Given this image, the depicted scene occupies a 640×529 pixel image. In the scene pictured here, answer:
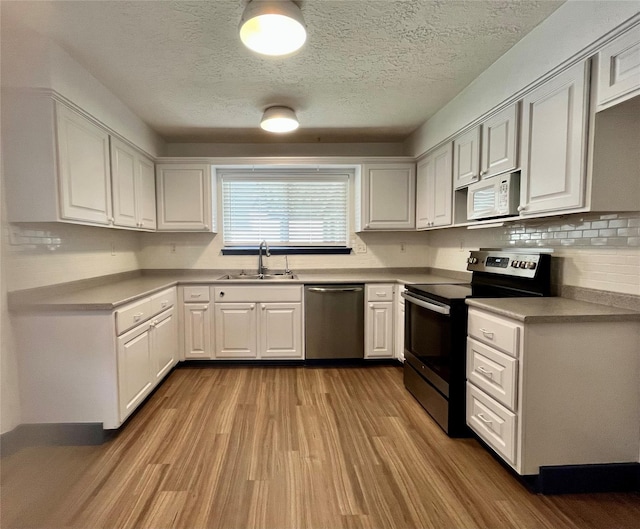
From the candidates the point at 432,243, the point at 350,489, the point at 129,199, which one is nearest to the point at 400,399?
the point at 350,489

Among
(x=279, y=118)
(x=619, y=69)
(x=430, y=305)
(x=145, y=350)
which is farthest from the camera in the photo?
(x=279, y=118)

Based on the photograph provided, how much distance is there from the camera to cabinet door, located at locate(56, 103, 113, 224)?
1.82 m

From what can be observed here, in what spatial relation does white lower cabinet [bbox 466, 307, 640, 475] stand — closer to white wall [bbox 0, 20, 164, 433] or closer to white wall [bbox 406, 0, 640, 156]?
white wall [bbox 406, 0, 640, 156]

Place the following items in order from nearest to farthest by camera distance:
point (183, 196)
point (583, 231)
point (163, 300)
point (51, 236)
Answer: point (51, 236) → point (583, 231) → point (163, 300) → point (183, 196)

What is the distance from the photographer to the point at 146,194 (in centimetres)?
307

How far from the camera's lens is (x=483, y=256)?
96.3 inches

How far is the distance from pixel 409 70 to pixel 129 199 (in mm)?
2323

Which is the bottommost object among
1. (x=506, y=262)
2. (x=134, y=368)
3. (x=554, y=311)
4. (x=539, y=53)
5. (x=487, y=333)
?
(x=134, y=368)

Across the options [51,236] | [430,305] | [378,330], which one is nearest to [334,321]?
[378,330]

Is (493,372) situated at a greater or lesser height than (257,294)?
lesser

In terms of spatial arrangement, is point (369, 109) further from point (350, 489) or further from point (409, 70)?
point (350, 489)

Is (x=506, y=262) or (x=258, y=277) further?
(x=258, y=277)

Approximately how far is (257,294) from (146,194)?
138 cm

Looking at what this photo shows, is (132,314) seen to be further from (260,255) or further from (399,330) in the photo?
(399,330)
